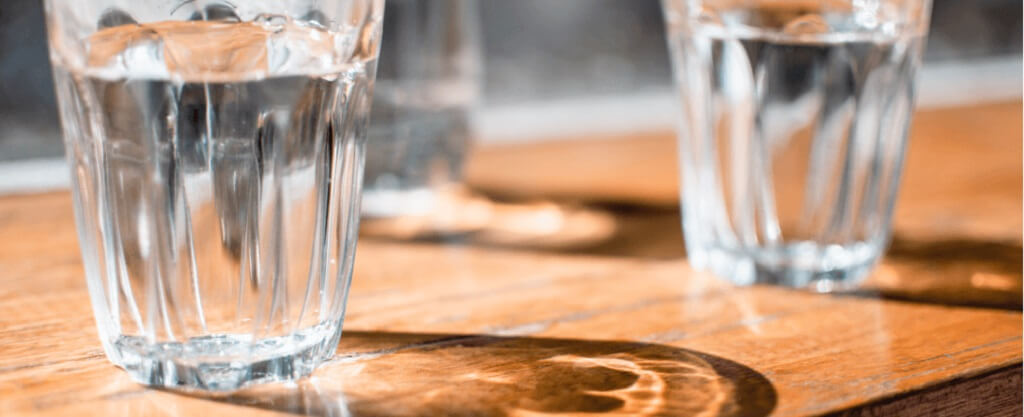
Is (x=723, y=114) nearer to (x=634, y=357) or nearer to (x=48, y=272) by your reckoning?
(x=634, y=357)

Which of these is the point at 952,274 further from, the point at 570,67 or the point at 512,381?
the point at 570,67

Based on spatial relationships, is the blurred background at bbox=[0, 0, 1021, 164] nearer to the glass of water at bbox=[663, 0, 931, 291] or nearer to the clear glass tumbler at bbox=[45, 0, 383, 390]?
the glass of water at bbox=[663, 0, 931, 291]

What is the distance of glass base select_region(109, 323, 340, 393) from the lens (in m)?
0.32

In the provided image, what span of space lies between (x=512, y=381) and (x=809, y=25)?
19 cm

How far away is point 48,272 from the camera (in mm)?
465

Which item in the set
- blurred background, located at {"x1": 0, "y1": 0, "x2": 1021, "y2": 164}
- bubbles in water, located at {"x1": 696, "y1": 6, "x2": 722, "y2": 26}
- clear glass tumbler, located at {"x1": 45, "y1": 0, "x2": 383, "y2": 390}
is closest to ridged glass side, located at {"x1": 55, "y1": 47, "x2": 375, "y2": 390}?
clear glass tumbler, located at {"x1": 45, "y1": 0, "x2": 383, "y2": 390}

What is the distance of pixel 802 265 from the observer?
457 mm

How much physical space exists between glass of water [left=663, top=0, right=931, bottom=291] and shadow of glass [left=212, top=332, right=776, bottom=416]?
4.3 inches

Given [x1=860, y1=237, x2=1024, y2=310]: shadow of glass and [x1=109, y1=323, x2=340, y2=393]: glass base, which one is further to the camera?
[x1=860, y1=237, x2=1024, y2=310]: shadow of glass

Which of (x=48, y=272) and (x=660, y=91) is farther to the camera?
(x=660, y=91)

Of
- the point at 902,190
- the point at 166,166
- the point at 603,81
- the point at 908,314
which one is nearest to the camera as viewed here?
the point at 166,166

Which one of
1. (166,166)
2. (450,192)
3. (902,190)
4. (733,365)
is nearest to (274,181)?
(166,166)

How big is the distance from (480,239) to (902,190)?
0.87 feet

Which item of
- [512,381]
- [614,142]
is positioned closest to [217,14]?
[512,381]
